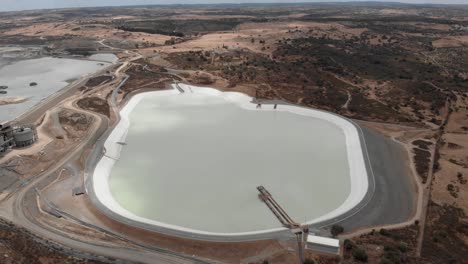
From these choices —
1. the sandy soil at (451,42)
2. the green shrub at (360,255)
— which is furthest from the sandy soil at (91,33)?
the green shrub at (360,255)

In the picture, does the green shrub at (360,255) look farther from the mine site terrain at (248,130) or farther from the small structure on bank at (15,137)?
the small structure on bank at (15,137)

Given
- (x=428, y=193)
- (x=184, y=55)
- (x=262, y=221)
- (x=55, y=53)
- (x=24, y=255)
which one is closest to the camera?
(x=24, y=255)

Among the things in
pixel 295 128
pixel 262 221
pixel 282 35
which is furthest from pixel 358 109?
pixel 282 35

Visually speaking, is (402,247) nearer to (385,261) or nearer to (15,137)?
(385,261)

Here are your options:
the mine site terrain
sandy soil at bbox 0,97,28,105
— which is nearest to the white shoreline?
the mine site terrain

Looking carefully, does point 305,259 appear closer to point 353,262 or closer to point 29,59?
point 353,262

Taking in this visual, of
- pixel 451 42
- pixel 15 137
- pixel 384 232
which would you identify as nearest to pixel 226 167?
pixel 384 232
